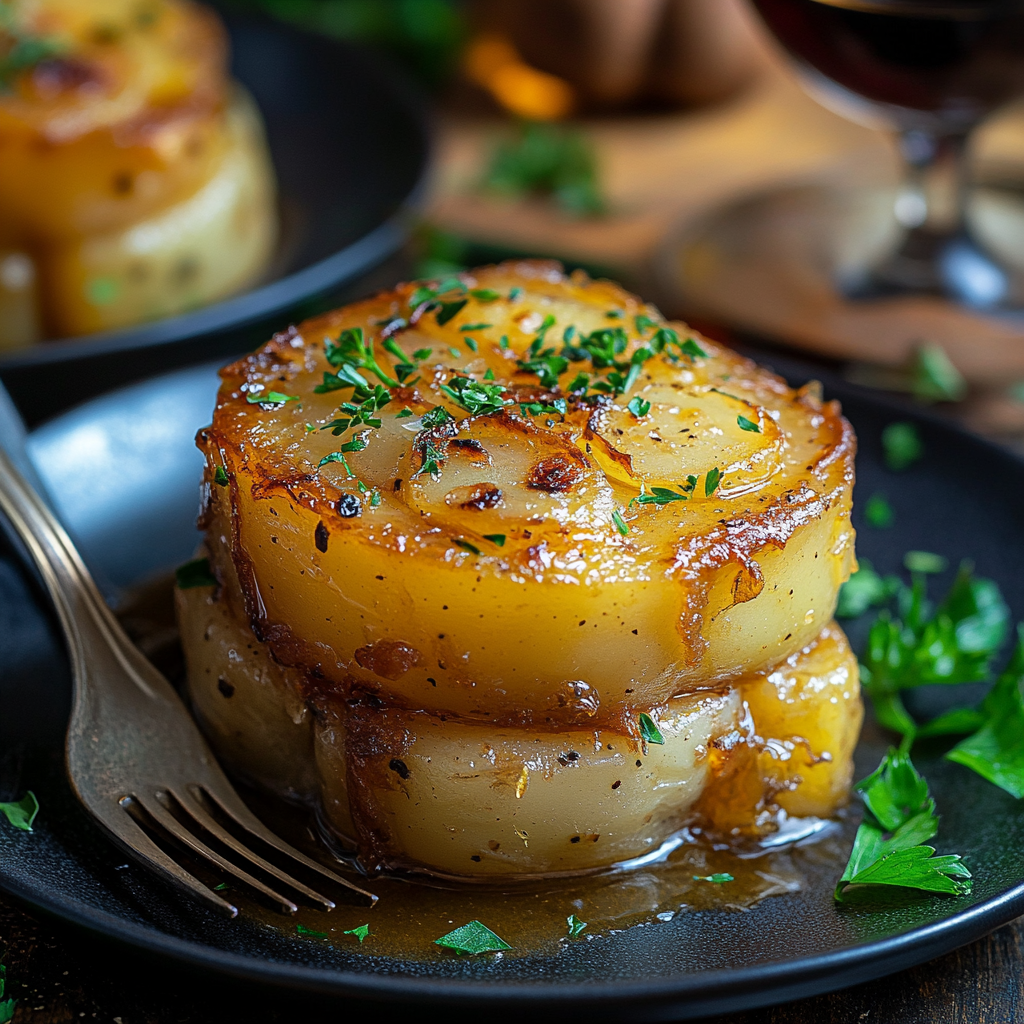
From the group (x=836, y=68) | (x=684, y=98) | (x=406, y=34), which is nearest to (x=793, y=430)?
(x=836, y=68)

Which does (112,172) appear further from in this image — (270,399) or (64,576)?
(270,399)

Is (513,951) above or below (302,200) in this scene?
above

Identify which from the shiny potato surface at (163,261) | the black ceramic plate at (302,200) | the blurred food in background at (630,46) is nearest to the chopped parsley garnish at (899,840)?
the black ceramic plate at (302,200)

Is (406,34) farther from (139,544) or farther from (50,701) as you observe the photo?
(50,701)

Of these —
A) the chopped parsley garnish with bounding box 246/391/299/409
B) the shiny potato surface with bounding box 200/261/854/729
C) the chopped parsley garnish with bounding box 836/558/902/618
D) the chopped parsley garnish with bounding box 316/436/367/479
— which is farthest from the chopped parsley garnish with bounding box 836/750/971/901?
the chopped parsley garnish with bounding box 246/391/299/409

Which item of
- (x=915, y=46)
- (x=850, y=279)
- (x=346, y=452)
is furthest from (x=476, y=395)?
(x=850, y=279)

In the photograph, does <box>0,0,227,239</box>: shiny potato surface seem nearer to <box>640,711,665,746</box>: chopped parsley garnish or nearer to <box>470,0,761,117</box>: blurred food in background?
<box>470,0,761,117</box>: blurred food in background

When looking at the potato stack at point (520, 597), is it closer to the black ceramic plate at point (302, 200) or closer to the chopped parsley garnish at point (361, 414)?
the chopped parsley garnish at point (361, 414)
